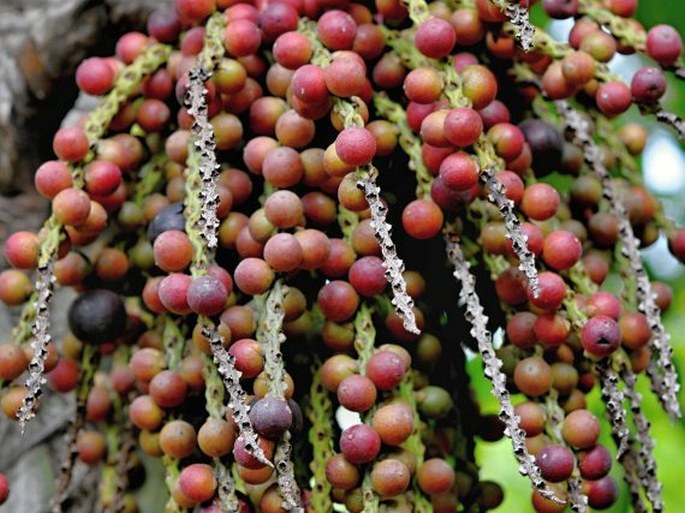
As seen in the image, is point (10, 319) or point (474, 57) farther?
point (10, 319)

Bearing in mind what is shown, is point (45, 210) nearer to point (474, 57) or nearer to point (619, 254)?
point (474, 57)

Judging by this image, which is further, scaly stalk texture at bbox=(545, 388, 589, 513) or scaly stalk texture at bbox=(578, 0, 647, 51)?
scaly stalk texture at bbox=(578, 0, 647, 51)

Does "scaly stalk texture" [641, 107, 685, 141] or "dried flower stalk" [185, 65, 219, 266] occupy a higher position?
"dried flower stalk" [185, 65, 219, 266]

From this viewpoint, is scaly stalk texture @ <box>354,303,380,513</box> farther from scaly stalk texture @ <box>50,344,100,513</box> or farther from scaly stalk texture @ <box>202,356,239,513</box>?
scaly stalk texture @ <box>50,344,100,513</box>

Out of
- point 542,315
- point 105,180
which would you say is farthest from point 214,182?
point 542,315

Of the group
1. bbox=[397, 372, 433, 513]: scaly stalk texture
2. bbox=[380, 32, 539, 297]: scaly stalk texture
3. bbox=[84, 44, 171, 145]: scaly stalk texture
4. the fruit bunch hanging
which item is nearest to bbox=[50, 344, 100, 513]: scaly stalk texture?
the fruit bunch hanging

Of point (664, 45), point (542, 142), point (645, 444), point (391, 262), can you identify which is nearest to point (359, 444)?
point (391, 262)

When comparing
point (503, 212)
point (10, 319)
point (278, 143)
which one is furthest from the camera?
point (10, 319)
